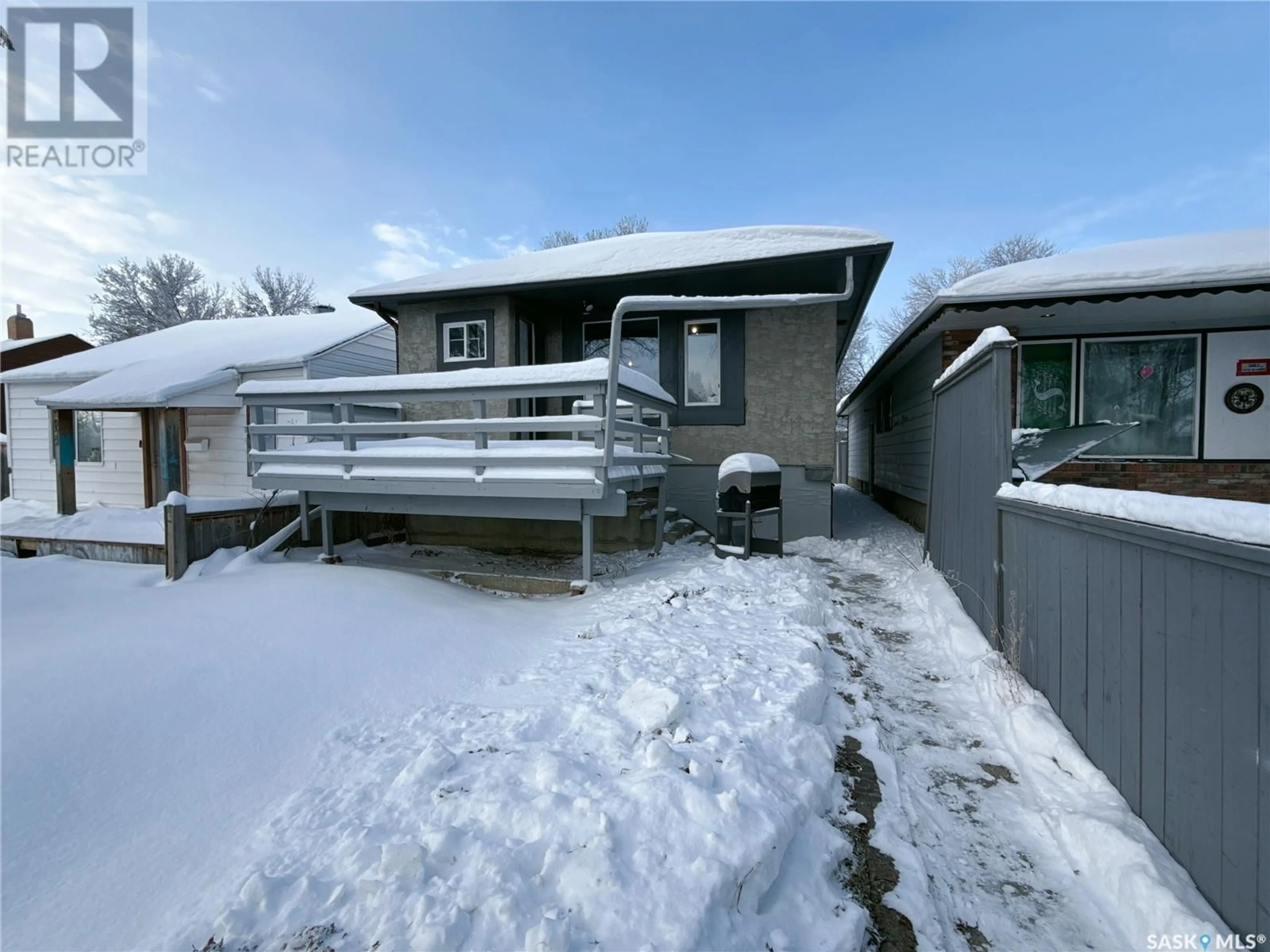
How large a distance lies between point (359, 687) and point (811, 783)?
7.62 feet

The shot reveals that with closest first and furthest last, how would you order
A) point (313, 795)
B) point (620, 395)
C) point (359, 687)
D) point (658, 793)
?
point (658, 793), point (313, 795), point (359, 687), point (620, 395)

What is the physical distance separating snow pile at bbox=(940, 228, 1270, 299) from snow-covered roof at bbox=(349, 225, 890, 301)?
1.47 m

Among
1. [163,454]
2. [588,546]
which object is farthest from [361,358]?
[588,546]

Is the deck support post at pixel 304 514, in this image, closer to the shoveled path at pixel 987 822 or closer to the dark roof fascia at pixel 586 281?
the dark roof fascia at pixel 586 281

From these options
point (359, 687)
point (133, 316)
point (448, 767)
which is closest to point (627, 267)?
point (359, 687)

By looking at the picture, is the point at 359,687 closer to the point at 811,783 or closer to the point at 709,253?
the point at 811,783

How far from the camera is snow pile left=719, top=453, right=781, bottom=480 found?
5.86 meters

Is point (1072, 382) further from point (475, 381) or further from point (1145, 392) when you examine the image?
point (475, 381)

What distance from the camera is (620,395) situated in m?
5.06

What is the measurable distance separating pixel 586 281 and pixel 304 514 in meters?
4.94

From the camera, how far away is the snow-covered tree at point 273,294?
26.0 meters

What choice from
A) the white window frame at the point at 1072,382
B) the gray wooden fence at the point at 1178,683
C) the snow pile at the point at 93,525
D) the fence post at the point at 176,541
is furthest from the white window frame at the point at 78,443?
the white window frame at the point at 1072,382

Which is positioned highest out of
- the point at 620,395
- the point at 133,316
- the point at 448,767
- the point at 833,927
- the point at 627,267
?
the point at 133,316

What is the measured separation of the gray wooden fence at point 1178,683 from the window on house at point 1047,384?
6.25m
